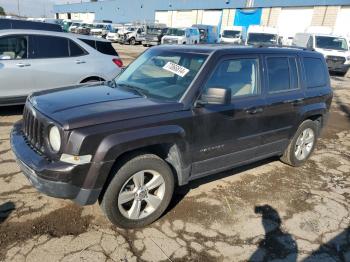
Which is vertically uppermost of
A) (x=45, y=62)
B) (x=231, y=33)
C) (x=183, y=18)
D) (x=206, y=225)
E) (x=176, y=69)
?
(x=176, y=69)

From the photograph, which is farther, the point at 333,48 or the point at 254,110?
the point at 333,48

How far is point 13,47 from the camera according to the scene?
6602 mm

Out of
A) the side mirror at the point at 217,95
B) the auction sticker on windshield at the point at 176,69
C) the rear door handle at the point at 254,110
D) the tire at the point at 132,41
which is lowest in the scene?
the tire at the point at 132,41

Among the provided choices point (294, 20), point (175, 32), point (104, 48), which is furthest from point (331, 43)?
point (104, 48)

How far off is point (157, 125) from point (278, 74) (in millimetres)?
2149

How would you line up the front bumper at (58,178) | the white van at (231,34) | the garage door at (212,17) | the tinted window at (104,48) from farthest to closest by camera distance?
the garage door at (212,17), the white van at (231,34), the tinted window at (104,48), the front bumper at (58,178)

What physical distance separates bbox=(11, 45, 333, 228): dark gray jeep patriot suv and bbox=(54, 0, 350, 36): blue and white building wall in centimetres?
3104

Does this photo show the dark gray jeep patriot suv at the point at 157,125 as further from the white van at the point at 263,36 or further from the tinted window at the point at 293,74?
the white van at the point at 263,36

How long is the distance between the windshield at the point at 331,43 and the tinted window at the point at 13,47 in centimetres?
1815

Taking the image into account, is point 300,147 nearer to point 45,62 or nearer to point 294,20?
point 45,62

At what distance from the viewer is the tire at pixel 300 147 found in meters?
5.32

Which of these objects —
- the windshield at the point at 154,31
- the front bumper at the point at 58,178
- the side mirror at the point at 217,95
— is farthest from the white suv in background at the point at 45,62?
the windshield at the point at 154,31

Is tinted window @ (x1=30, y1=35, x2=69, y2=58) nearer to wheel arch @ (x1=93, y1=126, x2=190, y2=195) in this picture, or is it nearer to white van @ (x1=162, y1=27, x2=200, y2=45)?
wheel arch @ (x1=93, y1=126, x2=190, y2=195)

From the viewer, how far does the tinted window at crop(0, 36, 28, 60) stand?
6.46 metres
